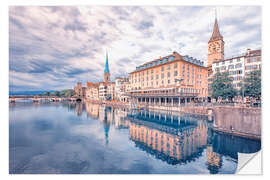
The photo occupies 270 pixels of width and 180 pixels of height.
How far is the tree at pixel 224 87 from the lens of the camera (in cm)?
2339

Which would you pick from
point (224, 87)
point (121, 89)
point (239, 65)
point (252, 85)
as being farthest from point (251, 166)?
point (121, 89)

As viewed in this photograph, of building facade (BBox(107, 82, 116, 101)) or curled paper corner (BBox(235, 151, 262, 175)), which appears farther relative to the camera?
building facade (BBox(107, 82, 116, 101))

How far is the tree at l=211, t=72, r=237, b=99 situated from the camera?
2339cm

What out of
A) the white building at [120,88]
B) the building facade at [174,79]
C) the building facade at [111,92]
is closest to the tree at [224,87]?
the building facade at [174,79]

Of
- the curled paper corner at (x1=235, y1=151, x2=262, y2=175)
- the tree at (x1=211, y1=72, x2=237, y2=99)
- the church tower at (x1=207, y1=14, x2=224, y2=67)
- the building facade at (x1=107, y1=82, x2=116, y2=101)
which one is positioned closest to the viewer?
the curled paper corner at (x1=235, y1=151, x2=262, y2=175)

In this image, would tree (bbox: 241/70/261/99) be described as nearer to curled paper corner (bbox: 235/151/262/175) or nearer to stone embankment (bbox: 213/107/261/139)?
stone embankment (bbox: 213/107/261/139)

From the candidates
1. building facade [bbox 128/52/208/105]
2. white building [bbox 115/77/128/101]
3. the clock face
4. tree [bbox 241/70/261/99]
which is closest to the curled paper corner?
tree [bbox 241/70/261/99]

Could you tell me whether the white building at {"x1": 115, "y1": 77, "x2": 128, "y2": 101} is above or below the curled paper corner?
above

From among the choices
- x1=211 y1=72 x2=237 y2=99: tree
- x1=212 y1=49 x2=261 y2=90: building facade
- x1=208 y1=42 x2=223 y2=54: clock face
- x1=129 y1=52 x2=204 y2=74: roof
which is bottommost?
x1=211 y1=72 x2=237 y2=99: tree

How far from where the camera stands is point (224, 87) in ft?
78.1

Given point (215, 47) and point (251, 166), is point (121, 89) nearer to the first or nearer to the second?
point (215, 47)

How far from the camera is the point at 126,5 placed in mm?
7359
